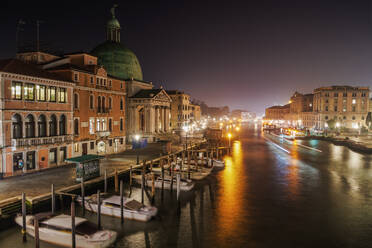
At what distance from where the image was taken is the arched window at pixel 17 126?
105 feet

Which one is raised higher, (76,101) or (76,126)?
(76,101)

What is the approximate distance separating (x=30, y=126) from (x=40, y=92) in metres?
4.51

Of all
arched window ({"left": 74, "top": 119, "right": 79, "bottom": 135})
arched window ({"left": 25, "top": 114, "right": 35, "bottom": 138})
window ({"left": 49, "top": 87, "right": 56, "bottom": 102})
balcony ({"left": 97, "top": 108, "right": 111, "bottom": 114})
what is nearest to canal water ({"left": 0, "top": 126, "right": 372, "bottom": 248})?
arched window ({"left": 25, "top": 114, "right": 35, "bottom": 138})

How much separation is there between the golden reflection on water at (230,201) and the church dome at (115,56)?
35115mm

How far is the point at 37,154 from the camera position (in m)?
34.0

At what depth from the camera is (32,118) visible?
34.3m

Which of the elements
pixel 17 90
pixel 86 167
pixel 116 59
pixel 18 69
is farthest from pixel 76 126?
pixel 116 59

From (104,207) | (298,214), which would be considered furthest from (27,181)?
(298,214)

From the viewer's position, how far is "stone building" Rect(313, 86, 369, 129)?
119 meters

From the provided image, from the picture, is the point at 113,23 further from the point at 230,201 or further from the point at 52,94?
the point at 230,201

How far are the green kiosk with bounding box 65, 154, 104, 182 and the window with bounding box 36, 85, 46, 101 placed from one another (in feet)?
33.9

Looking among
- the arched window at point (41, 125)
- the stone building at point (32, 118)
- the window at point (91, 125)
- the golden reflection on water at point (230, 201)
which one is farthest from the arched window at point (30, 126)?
the golden reflection on water at point (230, 201)

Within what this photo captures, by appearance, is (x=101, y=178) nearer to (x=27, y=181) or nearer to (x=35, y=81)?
(x=27, y=181)

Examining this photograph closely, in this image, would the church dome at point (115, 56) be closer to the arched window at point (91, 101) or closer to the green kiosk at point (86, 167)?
the arched window at point (91, 101)
